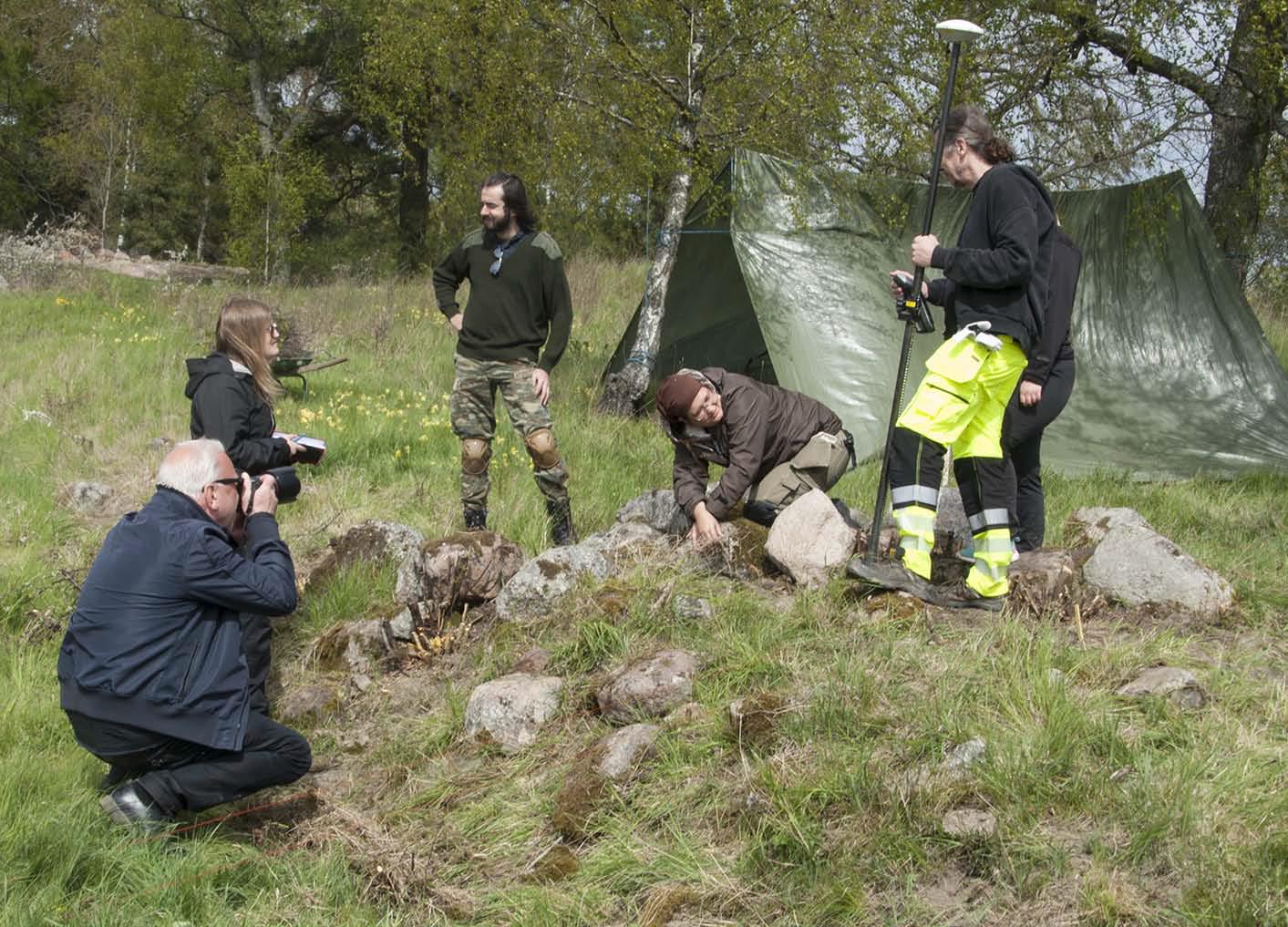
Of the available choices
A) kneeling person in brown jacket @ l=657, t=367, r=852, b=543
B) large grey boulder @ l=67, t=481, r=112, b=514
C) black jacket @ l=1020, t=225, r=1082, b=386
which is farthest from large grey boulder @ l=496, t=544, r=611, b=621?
large grey boulder @ l=67, t=481, r=112, b=514

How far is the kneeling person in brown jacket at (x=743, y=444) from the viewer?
4789 mm

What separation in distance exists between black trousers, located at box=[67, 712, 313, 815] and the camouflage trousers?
2.38m

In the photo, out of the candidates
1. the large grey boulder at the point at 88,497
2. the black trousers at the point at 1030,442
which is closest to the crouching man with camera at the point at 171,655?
the black trousers at the point at 1030,442

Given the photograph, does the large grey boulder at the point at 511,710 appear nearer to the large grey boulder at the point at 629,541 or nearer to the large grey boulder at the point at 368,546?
the large grey boulder at the point at 629,541

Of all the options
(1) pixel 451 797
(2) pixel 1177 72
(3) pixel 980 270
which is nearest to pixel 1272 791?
(3) pixel 980 270

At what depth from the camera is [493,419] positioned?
18.7 ft

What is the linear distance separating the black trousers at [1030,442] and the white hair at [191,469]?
9.97 ft

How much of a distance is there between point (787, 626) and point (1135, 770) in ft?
4.83

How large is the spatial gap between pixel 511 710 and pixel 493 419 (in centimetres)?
215

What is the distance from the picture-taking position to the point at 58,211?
29828 mm

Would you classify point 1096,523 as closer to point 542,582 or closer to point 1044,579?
point 1044,579

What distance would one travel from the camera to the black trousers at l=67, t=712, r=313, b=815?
3.18 metres

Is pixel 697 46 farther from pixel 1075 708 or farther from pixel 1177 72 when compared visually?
pixel 1075 708

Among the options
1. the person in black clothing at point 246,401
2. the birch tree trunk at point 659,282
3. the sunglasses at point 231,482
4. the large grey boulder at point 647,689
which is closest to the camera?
the sunglasses at point 231,482
